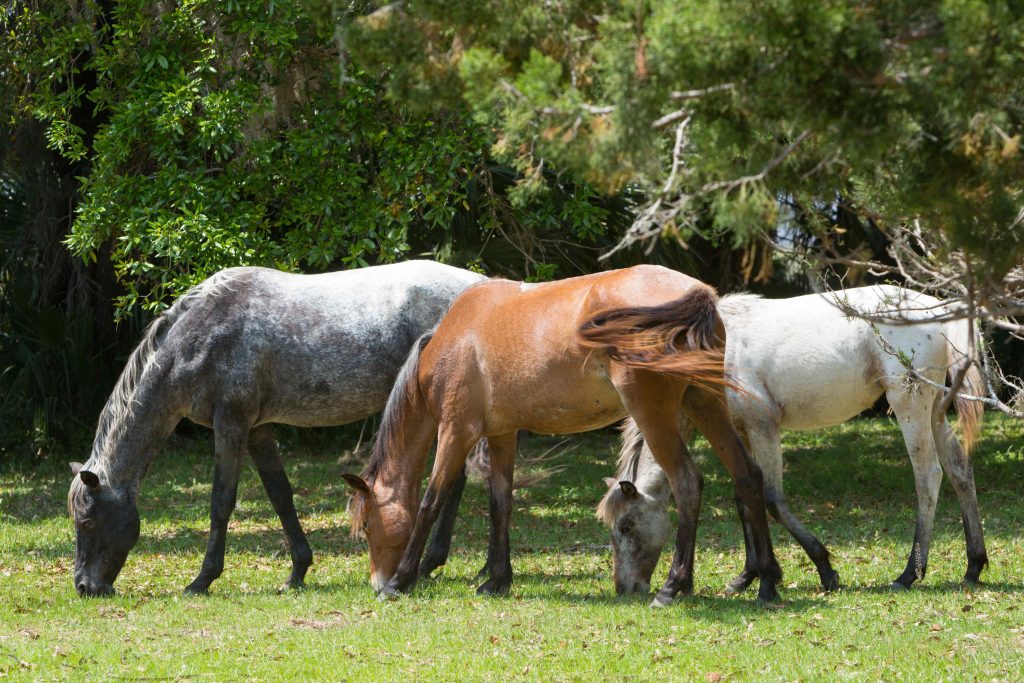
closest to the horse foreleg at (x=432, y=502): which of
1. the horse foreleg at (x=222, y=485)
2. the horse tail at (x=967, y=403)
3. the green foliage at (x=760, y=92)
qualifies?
the horse foreleg at (x=222, y=485)

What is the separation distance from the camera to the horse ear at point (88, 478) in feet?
25.8

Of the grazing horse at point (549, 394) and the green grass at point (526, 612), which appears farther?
the grazing horse at point (549, 394)

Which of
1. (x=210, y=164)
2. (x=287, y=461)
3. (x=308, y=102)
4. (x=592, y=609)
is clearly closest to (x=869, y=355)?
(x=592, y=609)

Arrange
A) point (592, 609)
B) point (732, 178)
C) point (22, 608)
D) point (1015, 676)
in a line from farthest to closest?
point (22, 608), point (592, 609), point (1015, 676), point (732, 178)

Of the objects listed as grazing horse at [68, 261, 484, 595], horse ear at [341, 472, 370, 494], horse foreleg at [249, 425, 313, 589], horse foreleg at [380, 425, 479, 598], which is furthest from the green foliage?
horse foreleg at [249, 425, 313, 589]

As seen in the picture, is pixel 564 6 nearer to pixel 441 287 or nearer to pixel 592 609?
pixel 592 609

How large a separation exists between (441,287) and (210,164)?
14.8 ft

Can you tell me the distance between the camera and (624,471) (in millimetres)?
7730

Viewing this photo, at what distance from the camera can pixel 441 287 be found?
28.7 ft

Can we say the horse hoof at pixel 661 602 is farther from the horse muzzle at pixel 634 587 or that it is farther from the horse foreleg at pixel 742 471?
the horse foreleg at pixel 742 471

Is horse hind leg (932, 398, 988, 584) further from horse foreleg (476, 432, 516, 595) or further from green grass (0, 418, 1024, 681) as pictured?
horse foreleg (476, 432, 516, 595)

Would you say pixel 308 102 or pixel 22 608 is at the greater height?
pixel 308 102

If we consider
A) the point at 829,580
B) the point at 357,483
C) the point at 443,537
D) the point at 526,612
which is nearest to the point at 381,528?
the point at 357,483

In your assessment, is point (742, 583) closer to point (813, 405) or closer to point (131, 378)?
point (813, 405)
